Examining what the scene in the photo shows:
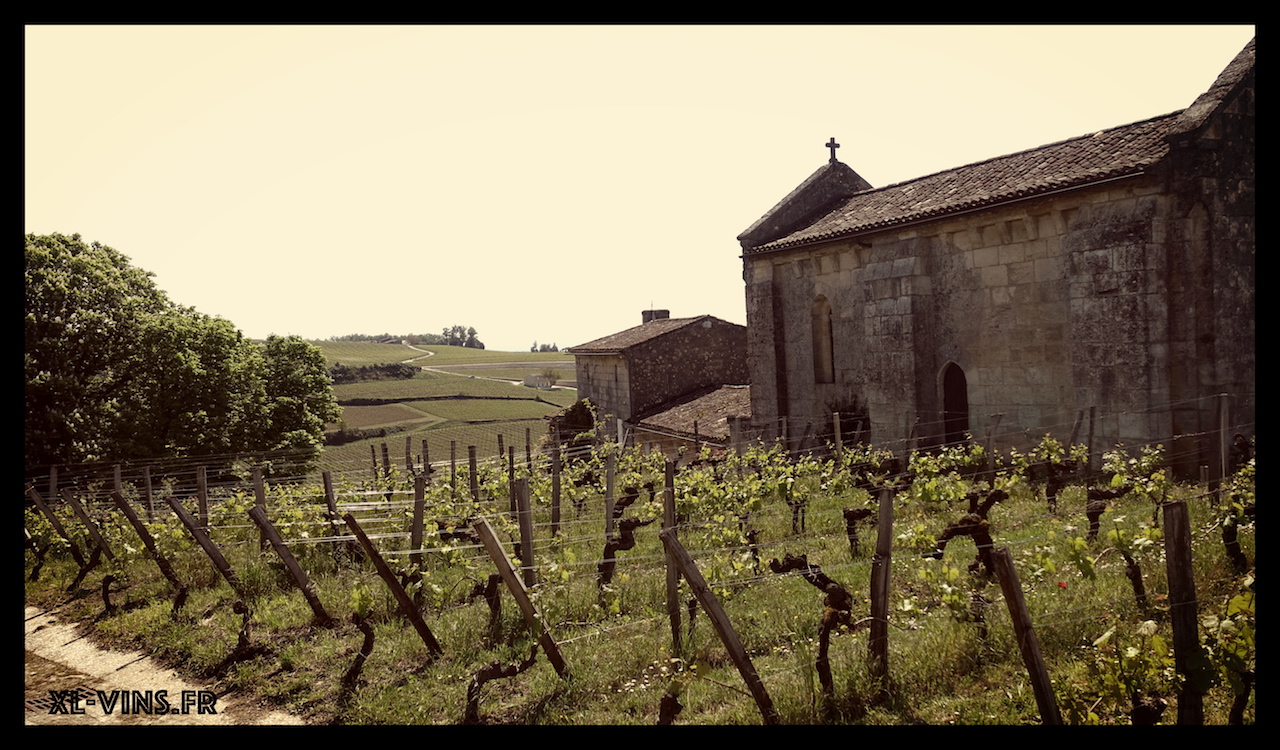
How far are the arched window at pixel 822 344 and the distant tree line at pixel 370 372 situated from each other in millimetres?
59364

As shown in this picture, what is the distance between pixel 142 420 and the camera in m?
22.6

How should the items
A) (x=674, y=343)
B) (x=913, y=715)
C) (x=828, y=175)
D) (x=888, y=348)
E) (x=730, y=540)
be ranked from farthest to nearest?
(x=674, y=343) < (x=828, y=175) < (x=888, y=348) < (x=730, y=540) < (x=913, y=715)

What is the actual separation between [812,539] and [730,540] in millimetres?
1587

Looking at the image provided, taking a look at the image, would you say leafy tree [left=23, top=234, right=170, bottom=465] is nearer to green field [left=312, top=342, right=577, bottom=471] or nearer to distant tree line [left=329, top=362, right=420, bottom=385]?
green field [left=312, top=342, right=577, bottom=471]

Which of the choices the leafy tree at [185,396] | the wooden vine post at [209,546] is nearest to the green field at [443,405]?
the leafy tree at [185,396]

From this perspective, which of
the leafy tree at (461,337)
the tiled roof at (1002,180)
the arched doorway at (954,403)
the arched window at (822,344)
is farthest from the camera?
the leafy tree at (461,337)

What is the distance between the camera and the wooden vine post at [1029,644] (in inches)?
171

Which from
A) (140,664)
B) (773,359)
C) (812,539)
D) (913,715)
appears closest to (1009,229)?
(773,359)

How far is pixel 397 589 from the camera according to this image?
23.5ft

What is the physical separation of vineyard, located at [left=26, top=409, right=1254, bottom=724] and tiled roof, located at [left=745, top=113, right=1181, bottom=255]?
478 cm

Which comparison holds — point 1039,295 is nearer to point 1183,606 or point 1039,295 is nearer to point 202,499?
point 1183,606

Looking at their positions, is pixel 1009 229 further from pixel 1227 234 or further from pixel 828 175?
pixel 828 175

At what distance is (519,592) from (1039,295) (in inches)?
484

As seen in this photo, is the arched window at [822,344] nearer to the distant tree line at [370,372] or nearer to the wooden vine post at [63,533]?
the wooden vine post at [63,533]
